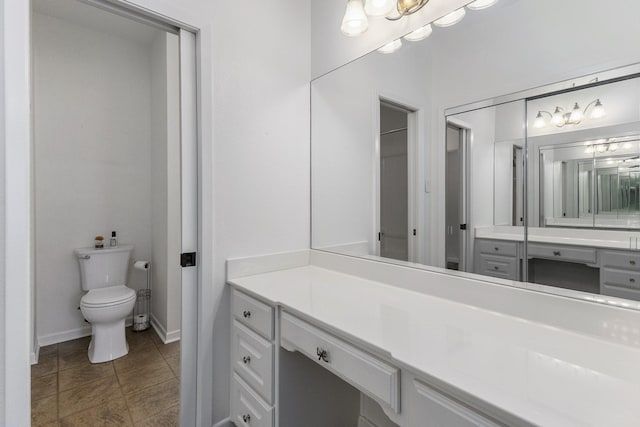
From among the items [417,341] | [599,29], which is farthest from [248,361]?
[599,29]

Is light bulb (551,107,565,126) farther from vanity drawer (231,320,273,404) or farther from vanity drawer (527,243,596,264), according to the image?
vanity drawer (231,320,273,404)

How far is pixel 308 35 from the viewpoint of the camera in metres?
1.79

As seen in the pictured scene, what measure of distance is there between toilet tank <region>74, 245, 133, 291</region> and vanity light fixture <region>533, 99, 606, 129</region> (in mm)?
2837

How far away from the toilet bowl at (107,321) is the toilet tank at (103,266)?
19 centimetres

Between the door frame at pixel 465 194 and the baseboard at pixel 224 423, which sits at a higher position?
the door frame at pixel 465 194

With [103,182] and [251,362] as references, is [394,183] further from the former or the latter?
[103,182]

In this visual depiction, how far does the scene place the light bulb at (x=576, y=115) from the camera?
0.92m

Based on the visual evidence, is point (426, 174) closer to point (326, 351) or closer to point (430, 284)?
point (430, 284)

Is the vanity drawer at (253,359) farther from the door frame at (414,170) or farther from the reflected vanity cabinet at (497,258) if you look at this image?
the reflected vanity cabinet at (497,258)

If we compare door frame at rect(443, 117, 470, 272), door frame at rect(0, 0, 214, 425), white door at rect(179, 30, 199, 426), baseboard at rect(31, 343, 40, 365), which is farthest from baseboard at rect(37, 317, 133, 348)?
door frame at rect(443, 117, 470, 272)

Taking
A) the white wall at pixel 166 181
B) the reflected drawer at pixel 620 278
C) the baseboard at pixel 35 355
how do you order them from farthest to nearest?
the white wall at pixel 166 181, the baseboard at pixel 35 355, the reflected drawer at pixel 620 278

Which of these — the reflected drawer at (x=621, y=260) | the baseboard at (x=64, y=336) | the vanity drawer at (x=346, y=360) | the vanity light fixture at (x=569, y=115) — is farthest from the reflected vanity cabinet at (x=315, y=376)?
the baseboard at (x=64, y=336)

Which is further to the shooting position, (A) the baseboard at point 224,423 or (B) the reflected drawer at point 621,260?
(A) the baseboard at point 224,423

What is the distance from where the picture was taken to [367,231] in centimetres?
162
